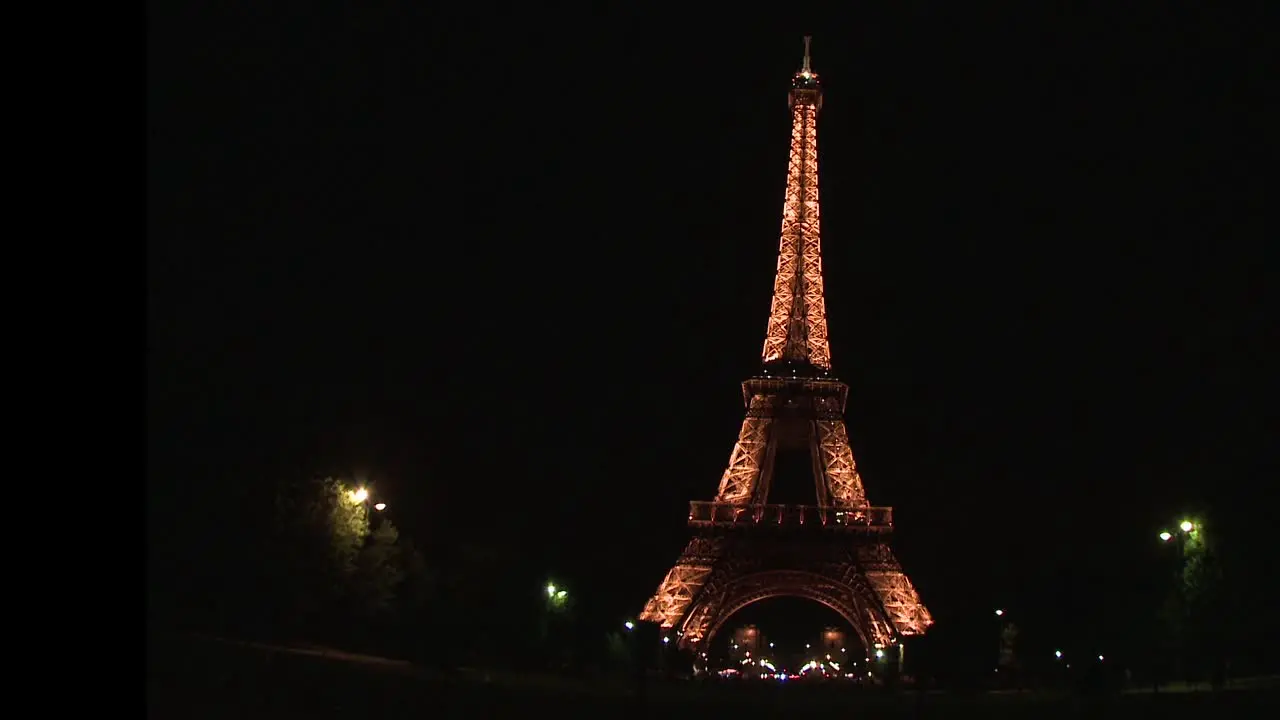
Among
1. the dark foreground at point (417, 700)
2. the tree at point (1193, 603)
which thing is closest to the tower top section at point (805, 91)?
the tree at point (1193, 603)

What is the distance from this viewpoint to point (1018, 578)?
58.8 metres

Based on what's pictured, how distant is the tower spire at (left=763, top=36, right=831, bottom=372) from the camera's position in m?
64.7

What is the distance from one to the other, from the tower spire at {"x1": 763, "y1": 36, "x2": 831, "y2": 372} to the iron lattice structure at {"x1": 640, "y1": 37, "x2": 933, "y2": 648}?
1.8 inches

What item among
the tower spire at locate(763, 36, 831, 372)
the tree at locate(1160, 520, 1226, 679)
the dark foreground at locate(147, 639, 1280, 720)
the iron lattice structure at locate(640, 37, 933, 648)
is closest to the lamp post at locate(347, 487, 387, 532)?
the dark foreground at locate(147, 639, 1280, 720)

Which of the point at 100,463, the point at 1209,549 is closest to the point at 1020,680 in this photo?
the point at 1209,549

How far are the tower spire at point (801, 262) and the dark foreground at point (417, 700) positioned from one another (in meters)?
38.0

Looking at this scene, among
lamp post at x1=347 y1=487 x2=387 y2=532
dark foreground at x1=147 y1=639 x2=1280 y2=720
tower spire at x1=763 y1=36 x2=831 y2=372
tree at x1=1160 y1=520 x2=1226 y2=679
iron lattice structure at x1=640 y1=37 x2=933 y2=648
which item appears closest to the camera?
dark foreground at x1=147 y1=639 x2=1280 y2=720

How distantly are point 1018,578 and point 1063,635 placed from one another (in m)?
17.1

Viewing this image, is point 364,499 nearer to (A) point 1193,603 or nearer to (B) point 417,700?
(B) point 417,700

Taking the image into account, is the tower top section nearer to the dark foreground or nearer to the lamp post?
the lamp post

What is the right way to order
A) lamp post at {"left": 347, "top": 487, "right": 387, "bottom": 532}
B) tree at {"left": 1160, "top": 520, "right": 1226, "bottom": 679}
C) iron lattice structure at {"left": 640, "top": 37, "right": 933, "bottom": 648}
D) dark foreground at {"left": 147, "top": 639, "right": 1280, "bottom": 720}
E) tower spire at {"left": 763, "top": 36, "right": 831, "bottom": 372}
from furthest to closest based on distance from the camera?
tower spire at {"left": 763, "top": 36, "right": 831, "bottom": 372}, iron lattice structure at {"left": 640, "top": 37, "right": 933, "bottom": 648}, lamp post at {"left": 347, "top": 487, "right": 387, "bottom": 532}, tree at {"left": 1160, "top": 520, "right": 1226, "bottom": 679}, dark foreground at {"left": 147, "top": 639, "right": 1280, "bottom": 720}

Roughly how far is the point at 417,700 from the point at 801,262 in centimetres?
4661

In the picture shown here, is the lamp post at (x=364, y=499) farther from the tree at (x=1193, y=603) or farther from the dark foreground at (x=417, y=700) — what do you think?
the tree at (x=1193, y=603)

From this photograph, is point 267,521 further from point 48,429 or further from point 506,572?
point 48,429
